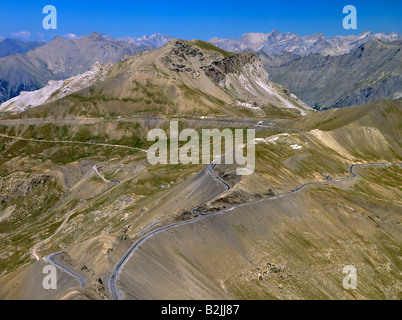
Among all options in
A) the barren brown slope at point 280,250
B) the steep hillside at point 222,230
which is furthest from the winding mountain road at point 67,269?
the barren brown slope at point 280,250

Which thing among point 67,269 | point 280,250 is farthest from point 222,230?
point 67,269

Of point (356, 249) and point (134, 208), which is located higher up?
point (134, 208)

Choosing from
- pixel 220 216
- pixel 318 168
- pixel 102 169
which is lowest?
pixel 220 216

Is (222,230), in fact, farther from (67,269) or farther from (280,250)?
(67,269)

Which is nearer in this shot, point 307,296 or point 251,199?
point 307,296

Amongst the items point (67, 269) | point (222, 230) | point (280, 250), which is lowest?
point (67, 269)

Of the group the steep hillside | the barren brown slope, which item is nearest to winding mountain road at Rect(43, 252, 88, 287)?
the steep hillside

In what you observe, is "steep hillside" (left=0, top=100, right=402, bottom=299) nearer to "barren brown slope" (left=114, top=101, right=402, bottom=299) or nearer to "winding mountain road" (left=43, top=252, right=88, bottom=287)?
"barren brown slope" (left=114, top=101, right=402, bottom=299)
